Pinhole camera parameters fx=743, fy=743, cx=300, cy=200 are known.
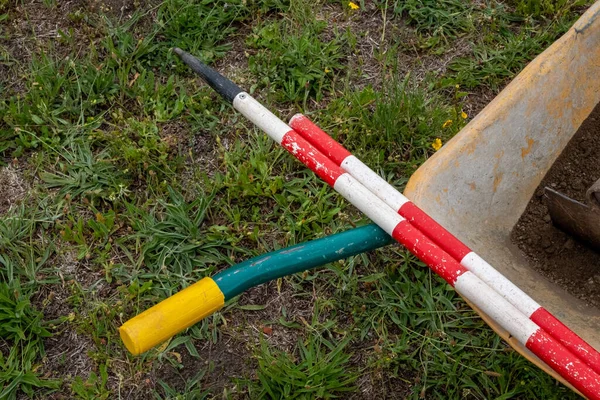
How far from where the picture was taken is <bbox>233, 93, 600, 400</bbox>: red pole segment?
1.47 meters

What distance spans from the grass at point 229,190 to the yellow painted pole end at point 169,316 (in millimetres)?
686

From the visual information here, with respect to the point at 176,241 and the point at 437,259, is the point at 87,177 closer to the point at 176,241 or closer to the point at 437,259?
the point at 176,241

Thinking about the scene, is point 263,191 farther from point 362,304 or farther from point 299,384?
point 299,384

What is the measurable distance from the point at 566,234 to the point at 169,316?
1147mm

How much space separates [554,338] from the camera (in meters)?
1.50

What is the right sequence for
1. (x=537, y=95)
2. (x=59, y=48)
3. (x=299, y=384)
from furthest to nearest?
(x=59, y=48)
(x=299, y=384)
(x=537, y=95)

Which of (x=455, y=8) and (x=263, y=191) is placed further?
(x=455, y=8)

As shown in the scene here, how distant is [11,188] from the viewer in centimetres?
262

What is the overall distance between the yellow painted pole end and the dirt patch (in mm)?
1276

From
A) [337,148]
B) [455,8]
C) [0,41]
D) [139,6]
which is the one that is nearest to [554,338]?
[337,148]

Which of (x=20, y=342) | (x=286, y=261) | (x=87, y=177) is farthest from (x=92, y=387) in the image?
(x=286, y=261)

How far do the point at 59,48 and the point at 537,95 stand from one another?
188 centimetres

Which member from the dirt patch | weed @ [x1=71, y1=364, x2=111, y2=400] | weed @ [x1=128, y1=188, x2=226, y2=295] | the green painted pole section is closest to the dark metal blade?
the green painted pole section

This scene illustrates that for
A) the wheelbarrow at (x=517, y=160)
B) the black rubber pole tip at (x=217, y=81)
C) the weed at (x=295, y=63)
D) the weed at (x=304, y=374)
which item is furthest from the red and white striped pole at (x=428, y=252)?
the weed at (x=295, y=63)
